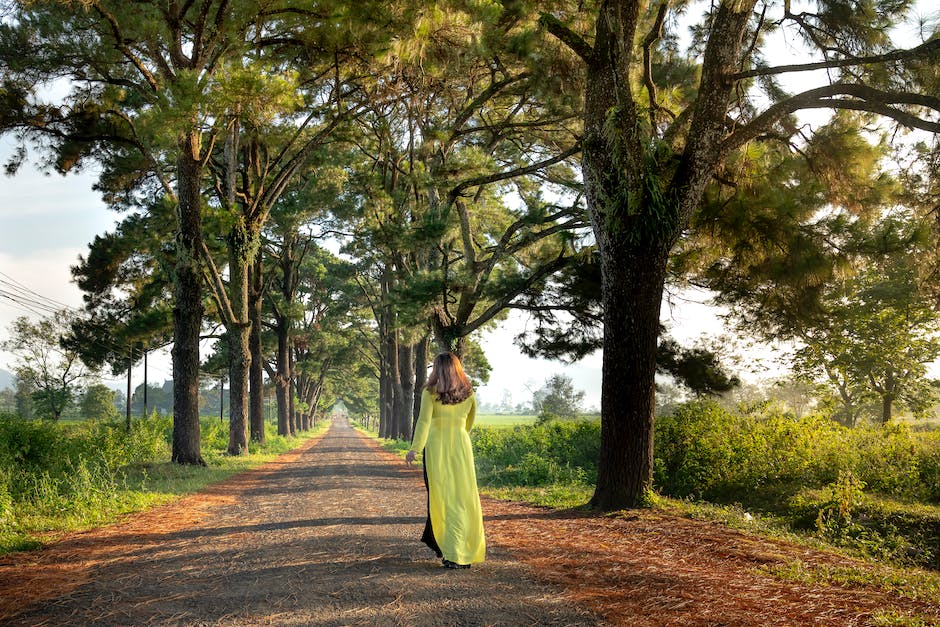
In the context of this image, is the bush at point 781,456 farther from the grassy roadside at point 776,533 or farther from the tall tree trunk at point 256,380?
the tall tree trunk at point 256,380

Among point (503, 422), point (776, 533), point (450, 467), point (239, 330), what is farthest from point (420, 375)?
point (503, 422)

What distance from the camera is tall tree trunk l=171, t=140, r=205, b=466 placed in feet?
43.4

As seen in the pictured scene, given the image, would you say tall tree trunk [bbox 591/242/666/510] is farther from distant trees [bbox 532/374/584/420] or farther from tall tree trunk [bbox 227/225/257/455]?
distant trees [bbox 532/374/584/420]

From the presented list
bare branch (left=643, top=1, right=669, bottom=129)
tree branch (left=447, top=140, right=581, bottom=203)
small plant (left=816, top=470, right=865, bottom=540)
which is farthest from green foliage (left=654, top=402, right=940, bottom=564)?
tree branch (left=447, top=140, right=581, bottom=203)

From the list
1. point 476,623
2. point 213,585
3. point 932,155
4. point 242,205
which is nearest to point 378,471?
point 242,205

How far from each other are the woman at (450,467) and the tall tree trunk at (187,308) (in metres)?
9.62

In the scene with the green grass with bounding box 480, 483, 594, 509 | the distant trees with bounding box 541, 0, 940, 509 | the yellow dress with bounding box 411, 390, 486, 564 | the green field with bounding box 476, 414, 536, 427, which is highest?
the distant trees with bounding box 541, 0, 940, 509

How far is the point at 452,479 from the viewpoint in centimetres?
533

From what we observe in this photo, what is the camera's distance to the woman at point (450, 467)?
5105 millimetres

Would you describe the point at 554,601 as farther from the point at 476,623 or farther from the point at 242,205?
the point at 242,205

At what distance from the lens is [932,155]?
7438 mm

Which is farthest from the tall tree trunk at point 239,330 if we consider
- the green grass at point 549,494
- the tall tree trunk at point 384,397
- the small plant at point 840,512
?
the tall tree trunk at point 384,397

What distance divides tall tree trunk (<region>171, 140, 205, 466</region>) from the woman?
962 centimetres

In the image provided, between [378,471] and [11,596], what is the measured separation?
10.9 m
